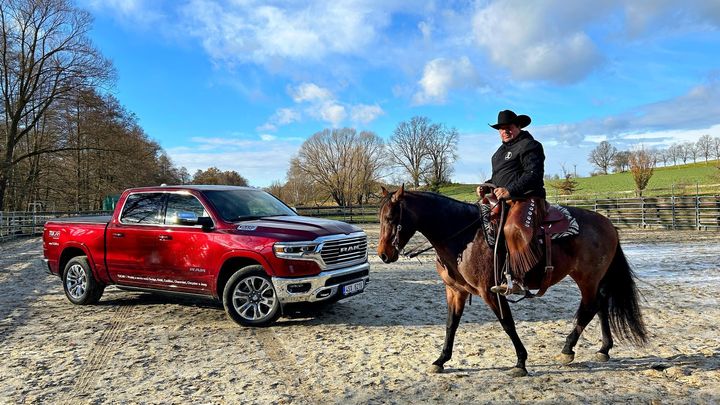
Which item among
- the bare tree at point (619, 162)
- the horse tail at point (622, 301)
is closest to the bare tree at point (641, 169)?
the horse tail at point (622, 301)

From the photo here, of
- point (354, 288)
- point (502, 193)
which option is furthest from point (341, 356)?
point (502, 193)

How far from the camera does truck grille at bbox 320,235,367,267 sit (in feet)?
17.7

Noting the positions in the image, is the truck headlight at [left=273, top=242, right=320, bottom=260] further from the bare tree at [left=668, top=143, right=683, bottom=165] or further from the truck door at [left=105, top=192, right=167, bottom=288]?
the bare tree at [left=668, top=143, right=683, bottom=165]

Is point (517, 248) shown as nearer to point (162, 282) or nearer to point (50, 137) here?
point (162, 282)

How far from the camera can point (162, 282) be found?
5934mm

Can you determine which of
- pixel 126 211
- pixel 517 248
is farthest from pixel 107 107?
pixel 517 248

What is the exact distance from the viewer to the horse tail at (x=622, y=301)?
4332 millimetres

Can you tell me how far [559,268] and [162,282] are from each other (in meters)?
4.97

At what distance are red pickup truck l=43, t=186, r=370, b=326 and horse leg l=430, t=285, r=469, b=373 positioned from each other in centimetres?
164

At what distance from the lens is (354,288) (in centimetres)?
566

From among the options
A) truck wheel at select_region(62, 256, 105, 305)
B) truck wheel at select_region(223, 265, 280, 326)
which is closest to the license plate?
truck wheel at select_region(223, 265, 280, 326)

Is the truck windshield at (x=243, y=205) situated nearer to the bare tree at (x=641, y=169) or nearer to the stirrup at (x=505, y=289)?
the stirrup at (x=505, y=289)

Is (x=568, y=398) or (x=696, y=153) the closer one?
(x=568, y=398)

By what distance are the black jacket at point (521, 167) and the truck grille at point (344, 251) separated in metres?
2.15
